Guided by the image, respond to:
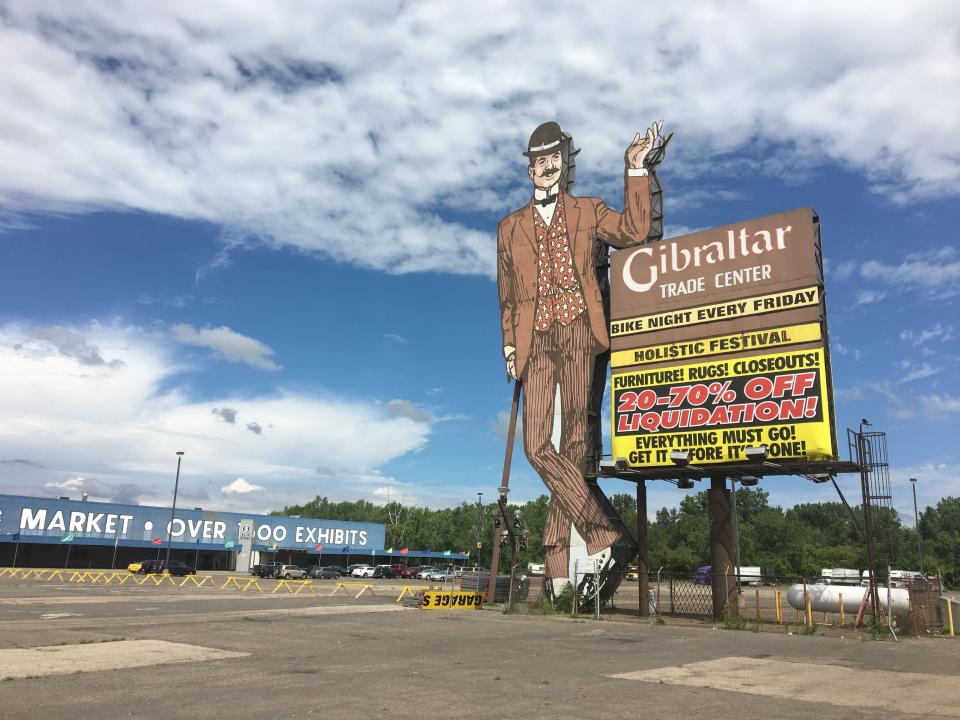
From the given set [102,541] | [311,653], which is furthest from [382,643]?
[102,541]

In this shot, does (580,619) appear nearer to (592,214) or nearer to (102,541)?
(592,214)

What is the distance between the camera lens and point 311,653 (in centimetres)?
1684

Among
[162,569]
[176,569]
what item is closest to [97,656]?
[162,569]

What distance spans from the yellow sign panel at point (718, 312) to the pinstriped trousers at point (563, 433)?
267 centimetres

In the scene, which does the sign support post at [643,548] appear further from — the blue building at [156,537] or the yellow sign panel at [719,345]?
the blue building at [156,537]

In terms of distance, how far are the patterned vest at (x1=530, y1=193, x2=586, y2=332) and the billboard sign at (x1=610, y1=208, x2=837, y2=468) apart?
318 cm

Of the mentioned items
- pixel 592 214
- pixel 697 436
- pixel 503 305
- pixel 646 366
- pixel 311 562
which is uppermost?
pixel 592 214

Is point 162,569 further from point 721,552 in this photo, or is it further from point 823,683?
point 823,683

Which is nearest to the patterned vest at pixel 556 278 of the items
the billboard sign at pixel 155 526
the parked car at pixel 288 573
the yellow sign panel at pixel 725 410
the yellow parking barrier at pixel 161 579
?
the yellow sign panel at pixel 725 410

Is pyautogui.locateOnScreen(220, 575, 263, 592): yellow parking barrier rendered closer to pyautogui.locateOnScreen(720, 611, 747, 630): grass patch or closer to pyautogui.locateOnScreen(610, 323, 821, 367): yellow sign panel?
pyautogui.locateOnScreen(610, 323, 821, 367): yellow sign panel

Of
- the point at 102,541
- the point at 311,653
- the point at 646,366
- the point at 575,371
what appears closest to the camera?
the point at 311,653

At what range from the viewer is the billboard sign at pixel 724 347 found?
26766mm

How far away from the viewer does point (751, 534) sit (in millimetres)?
129125

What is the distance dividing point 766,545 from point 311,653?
12371cm
